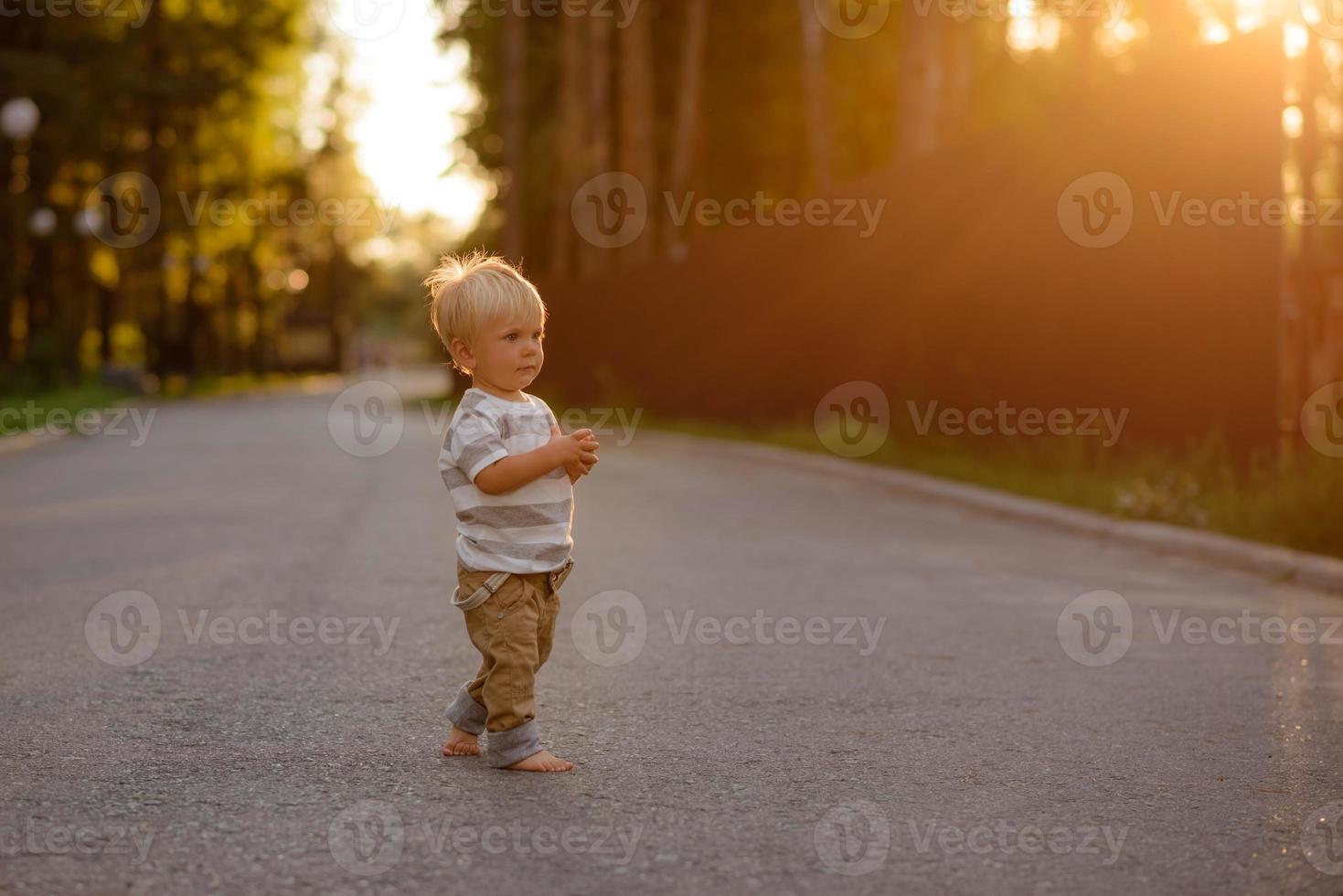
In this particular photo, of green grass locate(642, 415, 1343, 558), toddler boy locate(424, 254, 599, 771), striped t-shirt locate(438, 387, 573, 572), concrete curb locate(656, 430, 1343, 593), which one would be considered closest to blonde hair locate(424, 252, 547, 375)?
toddler boy locate(424, 254, 599, 771)

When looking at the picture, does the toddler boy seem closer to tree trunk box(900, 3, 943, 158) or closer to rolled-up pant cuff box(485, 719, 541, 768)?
rolled-up pant cuff box(485, 719, 541, 768)

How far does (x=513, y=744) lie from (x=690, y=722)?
830 mm

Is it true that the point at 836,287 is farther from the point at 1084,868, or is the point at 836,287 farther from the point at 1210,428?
the point at 1084,868

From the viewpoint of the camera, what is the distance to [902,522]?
11047mm

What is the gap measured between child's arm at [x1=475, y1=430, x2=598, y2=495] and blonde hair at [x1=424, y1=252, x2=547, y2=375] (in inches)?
12.6

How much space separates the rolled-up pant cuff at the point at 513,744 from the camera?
4293 mm

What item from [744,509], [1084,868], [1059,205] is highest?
[1059,205]

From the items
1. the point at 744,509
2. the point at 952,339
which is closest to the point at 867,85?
the point at 952,339

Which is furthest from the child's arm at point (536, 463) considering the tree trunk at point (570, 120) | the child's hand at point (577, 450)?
the tree trunk at point (570, 120)

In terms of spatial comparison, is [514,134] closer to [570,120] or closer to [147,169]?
[570,120]

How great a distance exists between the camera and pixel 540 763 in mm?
4305

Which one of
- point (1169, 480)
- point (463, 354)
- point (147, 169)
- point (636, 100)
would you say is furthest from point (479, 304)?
point (147, 169)

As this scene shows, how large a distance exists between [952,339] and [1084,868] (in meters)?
11.1

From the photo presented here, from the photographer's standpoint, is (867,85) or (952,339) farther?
(867,85)
